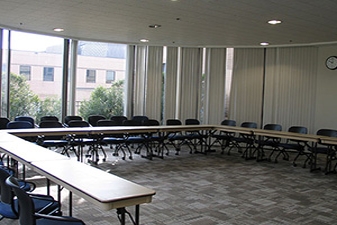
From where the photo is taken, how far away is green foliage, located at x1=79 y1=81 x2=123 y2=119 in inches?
387

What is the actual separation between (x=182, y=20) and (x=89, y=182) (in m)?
4.45

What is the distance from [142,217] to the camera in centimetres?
418

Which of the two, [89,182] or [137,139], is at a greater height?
[89,182]

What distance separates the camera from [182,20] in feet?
21.6

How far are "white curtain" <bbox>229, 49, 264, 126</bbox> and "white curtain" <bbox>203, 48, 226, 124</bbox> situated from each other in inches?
12.5

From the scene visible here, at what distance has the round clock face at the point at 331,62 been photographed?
8916 millimetres

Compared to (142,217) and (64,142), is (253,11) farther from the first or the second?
(64,142)

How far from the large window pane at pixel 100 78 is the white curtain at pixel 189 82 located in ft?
5.77

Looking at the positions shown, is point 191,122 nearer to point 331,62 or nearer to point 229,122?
point 229,122

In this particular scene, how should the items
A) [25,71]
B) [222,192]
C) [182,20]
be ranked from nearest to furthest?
[222,192] → [182,20] → [25,71]

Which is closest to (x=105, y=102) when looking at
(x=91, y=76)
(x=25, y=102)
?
(x=91, y=76)

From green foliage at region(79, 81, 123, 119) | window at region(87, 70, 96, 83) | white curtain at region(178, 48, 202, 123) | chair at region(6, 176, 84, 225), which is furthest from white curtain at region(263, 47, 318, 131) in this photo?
chair at region(6, 176, 84, 225)

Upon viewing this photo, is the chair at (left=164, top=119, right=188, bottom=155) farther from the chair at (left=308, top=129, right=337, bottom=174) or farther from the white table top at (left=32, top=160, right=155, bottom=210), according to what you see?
the white table top at (left=32, top=160, right=155, bottom=210)

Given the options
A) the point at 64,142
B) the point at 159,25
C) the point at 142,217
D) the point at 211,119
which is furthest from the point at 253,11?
the point at 211,119
